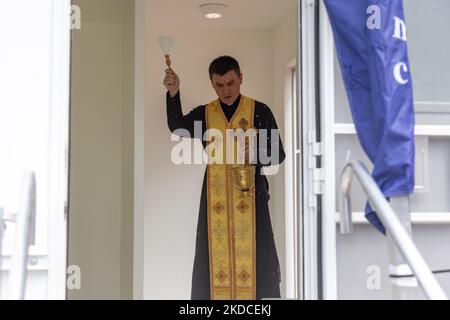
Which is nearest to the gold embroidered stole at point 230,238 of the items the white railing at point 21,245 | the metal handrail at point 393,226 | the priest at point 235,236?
the priest at point 235,236

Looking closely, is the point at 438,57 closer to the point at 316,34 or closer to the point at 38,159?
the point at 316,34

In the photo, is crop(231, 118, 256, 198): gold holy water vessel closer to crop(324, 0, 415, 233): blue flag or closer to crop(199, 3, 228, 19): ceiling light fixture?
crop(199, 3, 228, 19): ceiling light fixture

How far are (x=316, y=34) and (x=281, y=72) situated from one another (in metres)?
3.11

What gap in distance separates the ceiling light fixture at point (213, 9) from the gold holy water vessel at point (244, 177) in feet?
4.83

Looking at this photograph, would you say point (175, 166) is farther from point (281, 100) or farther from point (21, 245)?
point (21, 245)

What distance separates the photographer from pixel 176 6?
5.46 meters

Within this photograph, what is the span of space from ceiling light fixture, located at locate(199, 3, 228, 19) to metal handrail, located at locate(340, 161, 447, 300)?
3.41 meters

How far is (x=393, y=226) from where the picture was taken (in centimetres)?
199

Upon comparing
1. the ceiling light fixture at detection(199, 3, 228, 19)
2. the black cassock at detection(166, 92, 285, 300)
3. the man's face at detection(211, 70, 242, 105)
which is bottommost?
the black cassock at detection(166, 92, 285, 300)

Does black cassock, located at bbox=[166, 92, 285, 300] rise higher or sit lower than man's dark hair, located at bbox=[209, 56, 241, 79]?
lower

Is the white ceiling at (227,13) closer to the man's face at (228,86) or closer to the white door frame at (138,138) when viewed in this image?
the man's face at (228,86)

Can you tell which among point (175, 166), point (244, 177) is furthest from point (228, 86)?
point (175, 166)

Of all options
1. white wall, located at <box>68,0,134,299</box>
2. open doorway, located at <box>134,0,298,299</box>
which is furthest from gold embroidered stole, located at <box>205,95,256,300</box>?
open doorway, located at <box>134,0,298,299</box>

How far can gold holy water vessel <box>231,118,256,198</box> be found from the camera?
4.62 m
